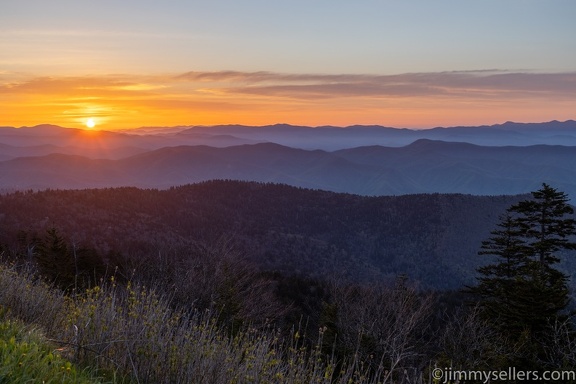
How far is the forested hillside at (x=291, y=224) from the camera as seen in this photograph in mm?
75125

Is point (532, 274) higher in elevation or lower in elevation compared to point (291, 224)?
higher

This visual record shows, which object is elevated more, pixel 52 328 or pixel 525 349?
pixel 52 328

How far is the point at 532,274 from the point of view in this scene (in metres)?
20.0

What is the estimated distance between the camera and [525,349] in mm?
15156

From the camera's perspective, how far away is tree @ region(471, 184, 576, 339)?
60.1 ft

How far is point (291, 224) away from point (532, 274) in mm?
115364

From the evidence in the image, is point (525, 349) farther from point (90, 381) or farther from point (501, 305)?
point (90, 381)

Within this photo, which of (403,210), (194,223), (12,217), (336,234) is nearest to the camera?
(12,217)

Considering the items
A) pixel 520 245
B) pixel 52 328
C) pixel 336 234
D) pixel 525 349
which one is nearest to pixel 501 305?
pixel 520 245

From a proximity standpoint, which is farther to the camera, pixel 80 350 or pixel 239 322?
pixel 239 322

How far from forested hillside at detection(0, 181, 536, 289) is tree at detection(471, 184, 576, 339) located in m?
37.2

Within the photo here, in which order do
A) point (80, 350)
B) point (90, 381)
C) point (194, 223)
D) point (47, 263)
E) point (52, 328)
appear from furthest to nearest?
point (194, 223) < point (47, 263) < point (52, 328) < point (80, 350) < point (90, 381)

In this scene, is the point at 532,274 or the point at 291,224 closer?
the point at 532,274

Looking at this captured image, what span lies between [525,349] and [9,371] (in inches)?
610
